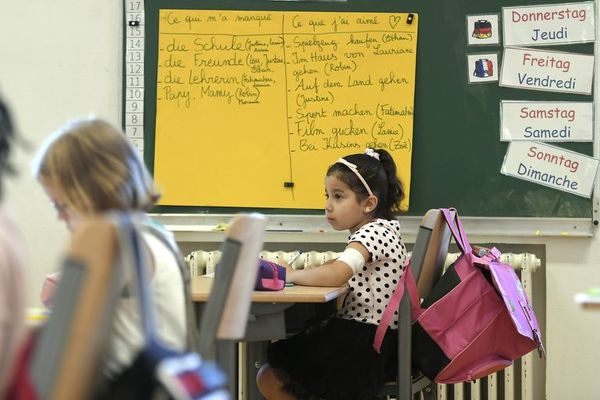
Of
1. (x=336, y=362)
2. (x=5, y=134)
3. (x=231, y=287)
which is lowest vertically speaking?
(x=336, y=362)

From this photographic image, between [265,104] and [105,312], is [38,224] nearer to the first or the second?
[265,104]

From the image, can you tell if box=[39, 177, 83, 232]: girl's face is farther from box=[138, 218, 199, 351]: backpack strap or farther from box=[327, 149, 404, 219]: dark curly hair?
box=[327, 149, 404, 219]: dark curly hair

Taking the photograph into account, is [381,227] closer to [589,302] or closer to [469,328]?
[469,328]

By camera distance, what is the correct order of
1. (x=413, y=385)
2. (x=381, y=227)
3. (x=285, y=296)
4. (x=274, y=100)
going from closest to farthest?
(x=285, y=296) → (x=413, y=385) → (x=381, y=227) → (x=274, y=100)

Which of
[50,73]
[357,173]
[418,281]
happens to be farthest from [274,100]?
[418,281]

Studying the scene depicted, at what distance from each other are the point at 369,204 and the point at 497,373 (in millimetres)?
1139

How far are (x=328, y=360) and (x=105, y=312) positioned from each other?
199 cm

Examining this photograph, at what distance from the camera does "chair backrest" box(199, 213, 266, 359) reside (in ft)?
5.02

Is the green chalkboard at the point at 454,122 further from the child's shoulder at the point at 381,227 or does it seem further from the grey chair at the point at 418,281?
the grey chair at the point at 418,281

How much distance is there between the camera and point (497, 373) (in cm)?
374

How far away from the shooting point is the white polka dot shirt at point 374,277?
285 centimetres

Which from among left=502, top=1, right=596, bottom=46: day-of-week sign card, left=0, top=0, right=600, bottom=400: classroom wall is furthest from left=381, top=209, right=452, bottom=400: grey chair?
left=0, top=0, right=600, bottom=400: classroom wall

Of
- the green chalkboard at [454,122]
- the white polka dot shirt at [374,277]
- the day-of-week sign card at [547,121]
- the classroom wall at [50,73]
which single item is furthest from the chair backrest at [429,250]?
the classroom wall at [50,73]

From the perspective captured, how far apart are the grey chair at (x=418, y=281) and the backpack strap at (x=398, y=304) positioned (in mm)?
19
